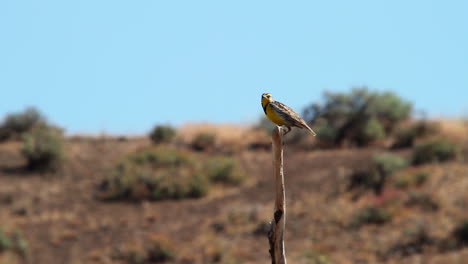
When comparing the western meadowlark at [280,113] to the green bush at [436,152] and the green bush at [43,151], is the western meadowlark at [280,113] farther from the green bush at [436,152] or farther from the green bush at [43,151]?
the green bush at [43,151]

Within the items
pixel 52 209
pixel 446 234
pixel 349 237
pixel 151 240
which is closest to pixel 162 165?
pixel 52 209

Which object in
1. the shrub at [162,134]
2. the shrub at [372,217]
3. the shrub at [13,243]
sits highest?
the shrub at [162,134]

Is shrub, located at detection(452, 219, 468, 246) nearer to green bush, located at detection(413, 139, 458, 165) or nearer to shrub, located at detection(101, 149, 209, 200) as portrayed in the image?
green bush, located at detection(413, 139, 458, 165)

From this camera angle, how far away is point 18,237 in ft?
119

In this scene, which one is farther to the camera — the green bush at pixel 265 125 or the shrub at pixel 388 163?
the green bush at pixel 265 125

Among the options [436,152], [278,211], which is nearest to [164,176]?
[436,152]

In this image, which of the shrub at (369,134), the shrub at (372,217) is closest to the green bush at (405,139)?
the shrub at (369,134)

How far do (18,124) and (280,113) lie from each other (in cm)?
4009

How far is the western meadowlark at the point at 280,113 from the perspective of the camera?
12.3 metres

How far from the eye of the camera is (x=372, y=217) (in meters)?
35.7

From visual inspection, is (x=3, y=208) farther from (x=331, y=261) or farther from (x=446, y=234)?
(x=446, y=234)

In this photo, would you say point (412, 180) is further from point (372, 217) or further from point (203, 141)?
point (203, 141)

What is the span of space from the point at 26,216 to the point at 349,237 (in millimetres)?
15028

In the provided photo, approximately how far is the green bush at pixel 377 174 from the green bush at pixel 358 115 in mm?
5953
